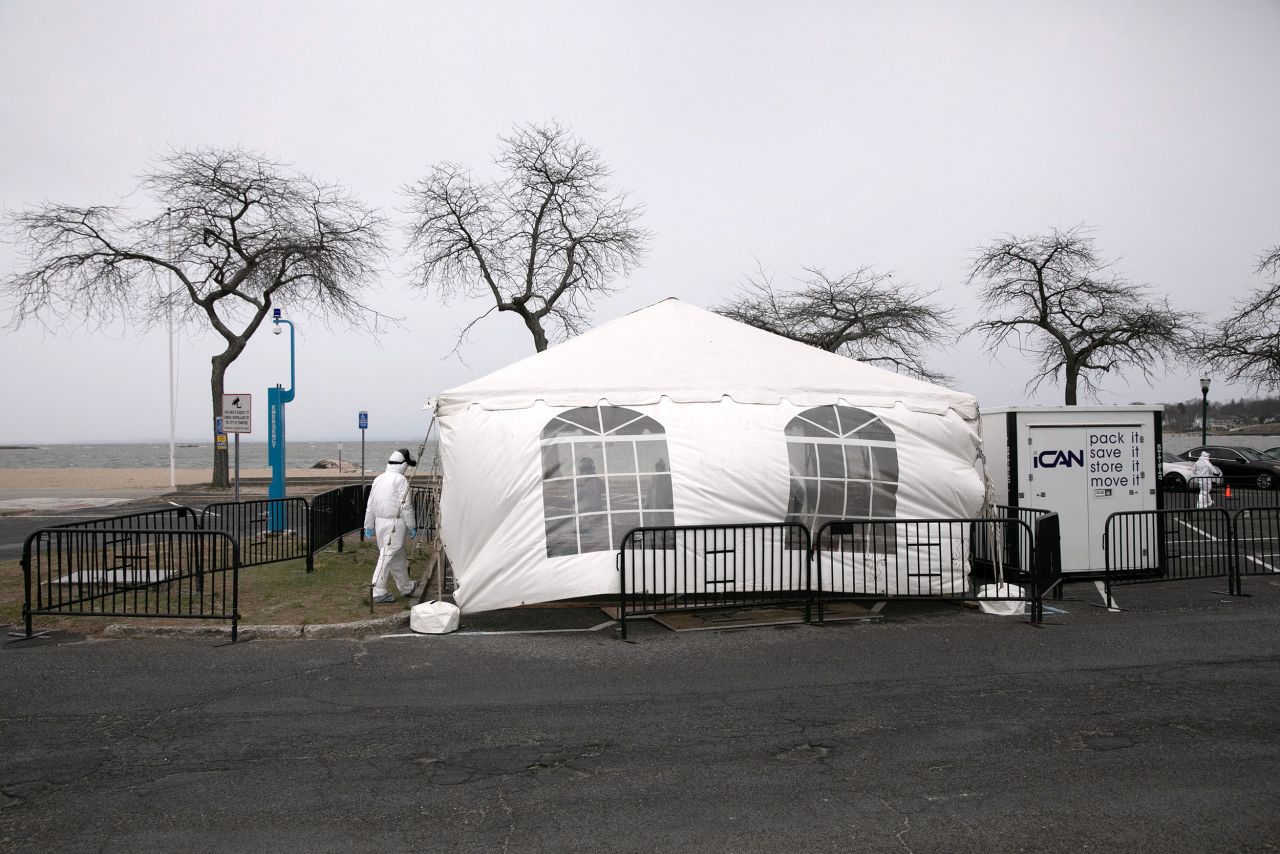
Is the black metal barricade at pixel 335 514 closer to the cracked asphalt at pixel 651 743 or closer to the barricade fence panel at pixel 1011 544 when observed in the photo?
the cracked asphalt at pixel 651 743

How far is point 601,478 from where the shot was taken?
31.2 feet

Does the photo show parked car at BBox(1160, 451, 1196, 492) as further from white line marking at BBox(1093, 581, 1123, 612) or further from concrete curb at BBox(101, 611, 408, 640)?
concrete curb at BBox(101, 611, 408, 640)

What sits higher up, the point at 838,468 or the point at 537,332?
the point at 537,332

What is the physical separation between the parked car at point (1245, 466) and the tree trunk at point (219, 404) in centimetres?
3261

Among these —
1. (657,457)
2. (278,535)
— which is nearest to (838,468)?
(657,457)

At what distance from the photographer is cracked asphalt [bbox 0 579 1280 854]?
13.3ft

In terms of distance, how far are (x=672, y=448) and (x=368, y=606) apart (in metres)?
3.89

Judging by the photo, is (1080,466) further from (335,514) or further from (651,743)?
(335,514)

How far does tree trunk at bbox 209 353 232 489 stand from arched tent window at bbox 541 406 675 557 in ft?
63.1

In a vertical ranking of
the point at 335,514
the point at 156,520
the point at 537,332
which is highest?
the point at 537,332

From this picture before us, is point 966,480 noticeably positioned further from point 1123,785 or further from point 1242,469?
point 1242,469

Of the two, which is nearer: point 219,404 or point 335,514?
point 335,514

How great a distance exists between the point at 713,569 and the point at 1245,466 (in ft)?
90.6

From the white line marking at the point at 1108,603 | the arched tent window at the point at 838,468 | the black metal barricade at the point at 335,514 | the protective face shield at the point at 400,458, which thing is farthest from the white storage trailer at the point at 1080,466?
the black metal barricade at the point at 335,514
